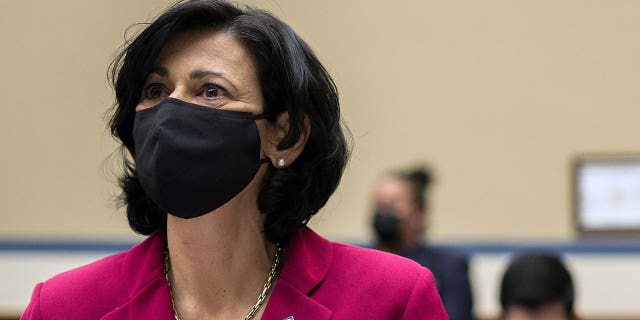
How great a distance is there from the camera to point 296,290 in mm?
1996

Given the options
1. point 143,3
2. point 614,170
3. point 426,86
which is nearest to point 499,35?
point 426,86

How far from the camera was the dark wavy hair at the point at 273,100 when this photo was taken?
1972 millimetres

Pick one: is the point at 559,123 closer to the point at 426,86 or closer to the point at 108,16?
the point at 426,86

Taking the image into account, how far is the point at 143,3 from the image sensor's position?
7062mm

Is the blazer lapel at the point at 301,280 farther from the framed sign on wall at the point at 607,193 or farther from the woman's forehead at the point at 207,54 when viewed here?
the framed sign on wall at the point at 607,193

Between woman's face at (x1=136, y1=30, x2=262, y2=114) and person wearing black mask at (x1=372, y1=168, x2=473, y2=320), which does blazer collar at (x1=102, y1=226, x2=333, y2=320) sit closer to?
woman's face at (x1=136, y1=30, x2=262, y2=114)

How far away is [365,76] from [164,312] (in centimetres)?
507

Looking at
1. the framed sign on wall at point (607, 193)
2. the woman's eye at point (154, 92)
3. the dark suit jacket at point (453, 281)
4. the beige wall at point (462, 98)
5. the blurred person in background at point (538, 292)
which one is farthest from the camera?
the beige wall at point (462, 98)

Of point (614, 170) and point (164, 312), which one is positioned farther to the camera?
point (614, 170)

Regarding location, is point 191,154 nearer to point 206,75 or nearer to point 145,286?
point 206,75

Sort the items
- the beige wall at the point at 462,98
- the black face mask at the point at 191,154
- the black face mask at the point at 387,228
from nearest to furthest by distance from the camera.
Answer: the black face mask at the point at 191,154
the black face mask at the point at 387,228
the beige wall at the point at 462,98

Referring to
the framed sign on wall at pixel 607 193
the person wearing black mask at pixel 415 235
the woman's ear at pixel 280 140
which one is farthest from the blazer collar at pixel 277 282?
the framed sign on wall at pixel 607 193

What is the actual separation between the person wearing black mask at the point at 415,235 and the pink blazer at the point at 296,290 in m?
2.25

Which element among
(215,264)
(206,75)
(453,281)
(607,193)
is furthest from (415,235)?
(206,75)
